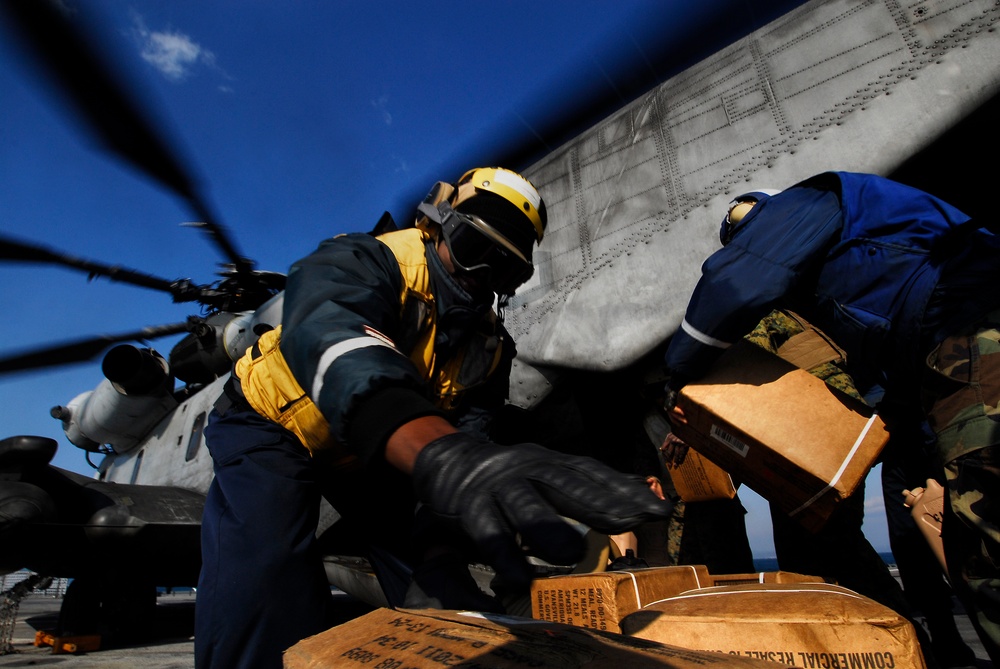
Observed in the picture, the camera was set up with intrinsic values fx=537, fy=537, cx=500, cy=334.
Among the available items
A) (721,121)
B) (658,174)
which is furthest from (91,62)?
(721,121)

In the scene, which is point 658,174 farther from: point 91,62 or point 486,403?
point 91,62

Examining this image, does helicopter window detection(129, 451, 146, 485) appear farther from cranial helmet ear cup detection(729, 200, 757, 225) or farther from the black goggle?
cranial helmet ear cup detection(729, 200, 757, 225)

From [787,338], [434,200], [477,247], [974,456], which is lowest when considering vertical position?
[974,456]

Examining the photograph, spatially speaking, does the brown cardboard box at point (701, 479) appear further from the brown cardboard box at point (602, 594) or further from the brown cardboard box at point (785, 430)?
the brown cardboard box at point (602, 594)

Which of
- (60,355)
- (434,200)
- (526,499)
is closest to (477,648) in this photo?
(526,499)

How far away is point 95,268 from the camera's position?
16.3 ft

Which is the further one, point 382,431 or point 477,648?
point 382,431

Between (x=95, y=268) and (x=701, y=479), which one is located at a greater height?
(x=95, y=268)

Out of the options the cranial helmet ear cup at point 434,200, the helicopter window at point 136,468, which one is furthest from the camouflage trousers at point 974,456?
the helicopter window at point 136,468

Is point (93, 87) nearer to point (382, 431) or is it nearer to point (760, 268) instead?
point (382, 431)

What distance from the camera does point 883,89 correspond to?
111 inches

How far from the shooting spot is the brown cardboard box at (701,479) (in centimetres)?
250

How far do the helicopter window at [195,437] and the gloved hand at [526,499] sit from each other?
5091 millimetres

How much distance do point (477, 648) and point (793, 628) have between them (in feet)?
2.43
